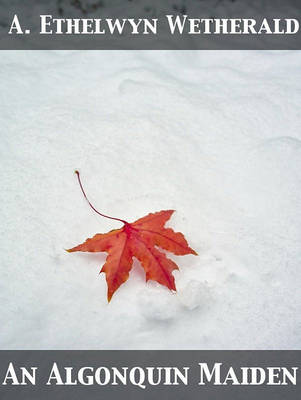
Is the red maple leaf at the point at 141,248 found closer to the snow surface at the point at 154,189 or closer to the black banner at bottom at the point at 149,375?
the snow surface at the point at 154,189

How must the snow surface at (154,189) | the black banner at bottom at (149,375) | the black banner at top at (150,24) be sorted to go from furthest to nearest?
the black banner at top at (150,24)
the snow surface at (154,189)
the black banner at bottom at (149,375)

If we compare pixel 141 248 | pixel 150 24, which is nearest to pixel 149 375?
pixel 141 248

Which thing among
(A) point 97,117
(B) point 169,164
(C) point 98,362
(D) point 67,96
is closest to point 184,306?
(C) point 98,362

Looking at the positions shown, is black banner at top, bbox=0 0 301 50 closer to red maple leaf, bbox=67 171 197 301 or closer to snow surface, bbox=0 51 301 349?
snow surface, bbox=0 51 301 349

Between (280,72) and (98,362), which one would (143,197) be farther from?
(280,72)

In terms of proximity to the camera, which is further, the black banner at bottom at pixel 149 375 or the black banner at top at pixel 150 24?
the black banner at top at pixel 150 24

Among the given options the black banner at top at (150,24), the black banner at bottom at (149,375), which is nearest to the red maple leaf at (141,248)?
the black banner at bottom at (149,375)
